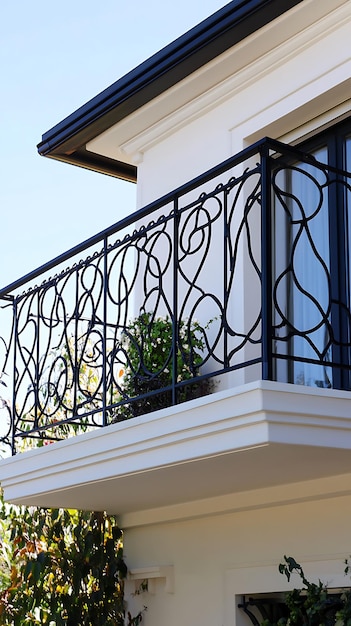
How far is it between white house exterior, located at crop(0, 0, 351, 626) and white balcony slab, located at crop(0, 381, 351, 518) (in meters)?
0.01

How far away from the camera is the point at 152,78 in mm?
7273

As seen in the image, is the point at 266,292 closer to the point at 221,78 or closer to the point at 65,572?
the point at 221,78

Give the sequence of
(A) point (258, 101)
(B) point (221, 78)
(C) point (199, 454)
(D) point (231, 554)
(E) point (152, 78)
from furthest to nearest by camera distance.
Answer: (B) point (221, 78) < (E) point (152, 78) < (A) point (258, 101) < (D) point (231, 554) < (C) point (199, 454)

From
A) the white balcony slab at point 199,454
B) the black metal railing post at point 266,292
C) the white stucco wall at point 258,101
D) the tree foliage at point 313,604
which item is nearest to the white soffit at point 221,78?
the white stucco wall at point 258,101

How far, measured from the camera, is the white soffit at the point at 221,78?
6.53 meters

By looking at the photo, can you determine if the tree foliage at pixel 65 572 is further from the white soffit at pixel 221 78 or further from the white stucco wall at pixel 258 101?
the white soffit at pixel 221 78

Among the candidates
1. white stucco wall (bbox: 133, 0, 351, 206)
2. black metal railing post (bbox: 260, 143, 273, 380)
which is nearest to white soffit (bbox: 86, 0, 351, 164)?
white stucco wall (bbox: 133, 0, 351, 206)

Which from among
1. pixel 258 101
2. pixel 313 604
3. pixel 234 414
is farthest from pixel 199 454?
pixel 258 101

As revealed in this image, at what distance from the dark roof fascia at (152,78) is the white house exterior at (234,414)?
0.05 ft

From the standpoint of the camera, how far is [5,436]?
285 inches

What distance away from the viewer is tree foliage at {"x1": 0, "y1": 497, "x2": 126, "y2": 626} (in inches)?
301

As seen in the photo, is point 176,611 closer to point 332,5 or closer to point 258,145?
point 258,145

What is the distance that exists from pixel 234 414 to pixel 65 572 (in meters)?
3.39

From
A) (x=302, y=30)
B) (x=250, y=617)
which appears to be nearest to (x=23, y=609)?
(x=250, y=617)
